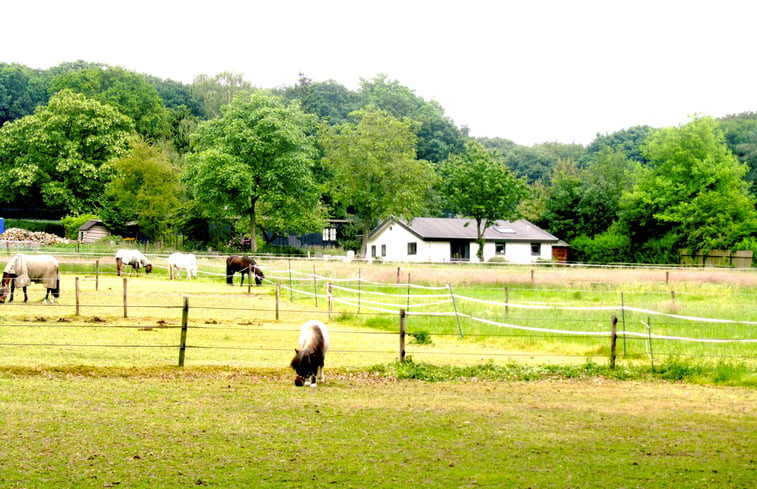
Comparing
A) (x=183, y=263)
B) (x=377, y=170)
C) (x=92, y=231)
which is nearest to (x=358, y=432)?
(x=183, y=263)

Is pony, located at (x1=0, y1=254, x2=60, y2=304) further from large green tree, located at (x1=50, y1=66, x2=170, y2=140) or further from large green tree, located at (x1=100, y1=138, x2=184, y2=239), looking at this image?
large green tree, located at (x1=50, y1=66, x2=170, y2=140)

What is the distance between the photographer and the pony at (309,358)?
10.8 metres

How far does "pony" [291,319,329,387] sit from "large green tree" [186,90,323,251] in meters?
41.7

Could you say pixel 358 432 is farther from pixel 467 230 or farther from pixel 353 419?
pixel 467 230

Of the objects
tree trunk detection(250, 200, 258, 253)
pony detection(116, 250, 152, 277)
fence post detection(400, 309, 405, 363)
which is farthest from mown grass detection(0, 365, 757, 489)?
tree trunk detection(250, 200, 258, 253)

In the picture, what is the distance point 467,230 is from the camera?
198ft

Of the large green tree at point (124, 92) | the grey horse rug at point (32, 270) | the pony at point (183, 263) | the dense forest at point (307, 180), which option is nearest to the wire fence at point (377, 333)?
the grey horse rug at point (32, 270)

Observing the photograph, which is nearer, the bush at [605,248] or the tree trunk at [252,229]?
the tree trunk at [252,229]

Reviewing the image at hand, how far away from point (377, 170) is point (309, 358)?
50684 millimetres

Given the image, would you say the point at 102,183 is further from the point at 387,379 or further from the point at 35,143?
the point at 387,379

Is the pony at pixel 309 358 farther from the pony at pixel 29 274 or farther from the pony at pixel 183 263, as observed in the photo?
the pony at pixel 183 263

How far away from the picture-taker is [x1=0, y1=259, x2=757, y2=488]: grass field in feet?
21.5

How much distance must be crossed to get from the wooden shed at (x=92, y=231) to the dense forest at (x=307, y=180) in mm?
1284

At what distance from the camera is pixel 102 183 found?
6575 centimetres
